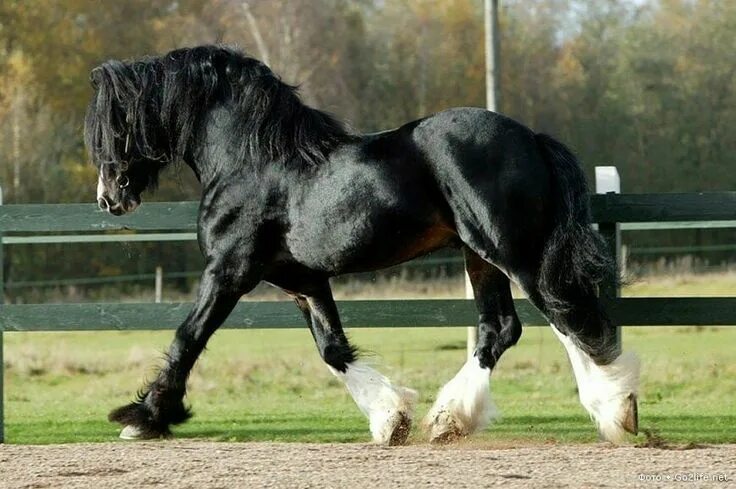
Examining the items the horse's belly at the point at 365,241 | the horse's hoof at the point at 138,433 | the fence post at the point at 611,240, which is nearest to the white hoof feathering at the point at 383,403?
the horse's belly at the point at 365,241

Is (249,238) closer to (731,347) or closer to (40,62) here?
(731,347)

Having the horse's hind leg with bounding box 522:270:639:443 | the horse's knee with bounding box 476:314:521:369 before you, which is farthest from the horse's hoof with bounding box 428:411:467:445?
the horse's hind leg with bounding box 522:270:639:443

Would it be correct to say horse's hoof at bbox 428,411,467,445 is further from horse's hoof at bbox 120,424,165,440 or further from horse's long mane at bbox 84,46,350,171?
horse's long mane at bbox 84,46,350,171

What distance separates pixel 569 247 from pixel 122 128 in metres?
2.56

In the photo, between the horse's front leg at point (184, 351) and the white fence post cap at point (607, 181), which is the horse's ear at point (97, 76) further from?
the white fence post cap at point (607, 181)

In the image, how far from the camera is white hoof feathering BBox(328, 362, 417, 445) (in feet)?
21.1

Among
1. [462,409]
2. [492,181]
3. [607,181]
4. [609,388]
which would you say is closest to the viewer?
[492,181]

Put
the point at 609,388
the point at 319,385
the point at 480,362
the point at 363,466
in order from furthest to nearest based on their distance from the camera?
the point at 319,385 < the point at 480,362 < the point at 609,388 < the point at 363,466

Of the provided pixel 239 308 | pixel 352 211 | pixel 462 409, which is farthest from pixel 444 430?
pixel 239 308

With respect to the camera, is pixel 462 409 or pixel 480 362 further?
pixel 480 362

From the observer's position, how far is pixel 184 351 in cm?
614

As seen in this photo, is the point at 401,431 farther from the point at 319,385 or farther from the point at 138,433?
the point at 319,385

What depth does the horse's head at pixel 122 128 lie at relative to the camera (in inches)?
258

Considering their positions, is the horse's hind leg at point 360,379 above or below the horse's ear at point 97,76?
below
